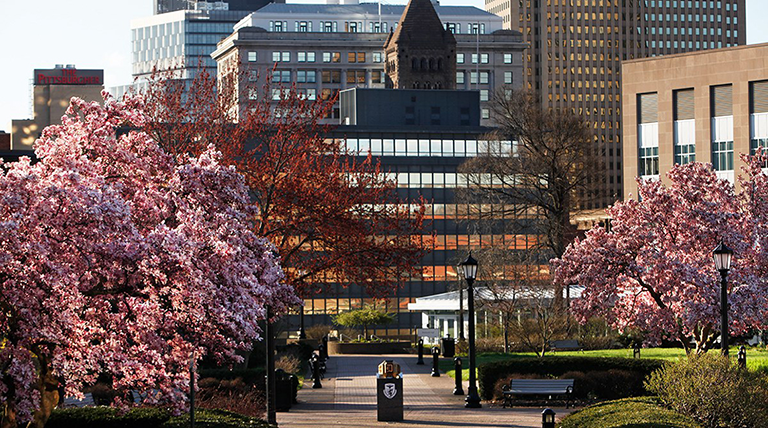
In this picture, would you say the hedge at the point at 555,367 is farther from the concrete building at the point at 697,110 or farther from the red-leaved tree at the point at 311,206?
the concrete building at the point at 697,110

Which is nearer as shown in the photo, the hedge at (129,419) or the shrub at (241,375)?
the hedge at (129,419)

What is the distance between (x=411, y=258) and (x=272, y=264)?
19.8m

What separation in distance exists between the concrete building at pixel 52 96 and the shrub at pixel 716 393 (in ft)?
353

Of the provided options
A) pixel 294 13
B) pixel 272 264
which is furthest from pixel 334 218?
pixel 294 13

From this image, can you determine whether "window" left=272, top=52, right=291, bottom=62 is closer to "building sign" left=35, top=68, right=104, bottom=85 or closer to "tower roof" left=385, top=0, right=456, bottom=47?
"tower roof" left=385, top=0, right=456, bottom=47

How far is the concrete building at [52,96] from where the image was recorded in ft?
417

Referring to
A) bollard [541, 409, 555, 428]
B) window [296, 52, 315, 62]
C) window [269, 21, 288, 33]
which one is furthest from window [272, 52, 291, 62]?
bollard [541, 409, 555, 428]

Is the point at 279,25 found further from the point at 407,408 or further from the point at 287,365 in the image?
the point at 407,408

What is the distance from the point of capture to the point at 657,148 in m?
99.4

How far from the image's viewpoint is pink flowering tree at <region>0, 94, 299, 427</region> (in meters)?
17.1

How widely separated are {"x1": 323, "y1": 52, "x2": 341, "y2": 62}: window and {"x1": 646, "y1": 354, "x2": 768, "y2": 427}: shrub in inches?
6675

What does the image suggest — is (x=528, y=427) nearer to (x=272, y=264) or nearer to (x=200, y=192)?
(x=272, y=264)

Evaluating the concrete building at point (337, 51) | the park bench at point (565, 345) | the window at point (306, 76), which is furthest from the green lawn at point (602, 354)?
the window at point (306, 76)

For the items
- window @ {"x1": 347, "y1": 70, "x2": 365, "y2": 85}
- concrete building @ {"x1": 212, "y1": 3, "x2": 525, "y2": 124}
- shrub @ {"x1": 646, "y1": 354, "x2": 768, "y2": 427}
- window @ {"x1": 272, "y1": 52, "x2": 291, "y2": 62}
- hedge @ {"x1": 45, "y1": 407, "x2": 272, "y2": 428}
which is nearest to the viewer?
hedge @ {"x1": 45, "y1": 407, "x2": 272, "y2": 428}
